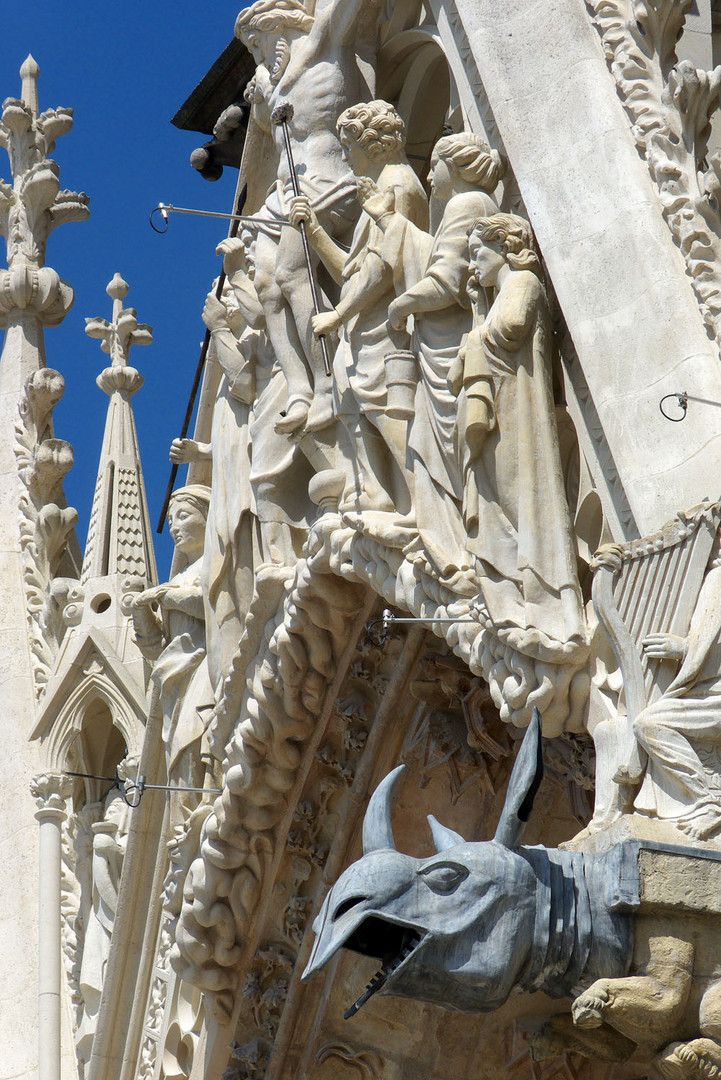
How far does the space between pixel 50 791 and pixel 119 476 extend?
7.11 ft

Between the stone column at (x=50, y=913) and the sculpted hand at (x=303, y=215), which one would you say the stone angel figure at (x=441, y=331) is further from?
the stone column at (x=50, y=913)

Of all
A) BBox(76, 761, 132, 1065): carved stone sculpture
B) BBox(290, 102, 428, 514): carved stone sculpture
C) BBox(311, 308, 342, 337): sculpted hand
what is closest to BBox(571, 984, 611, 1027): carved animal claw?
BBox(290, 102, 428, 514): carved stone sculpture

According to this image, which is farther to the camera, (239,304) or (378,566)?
(239,304)

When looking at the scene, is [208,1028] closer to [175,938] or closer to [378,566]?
[175,938]

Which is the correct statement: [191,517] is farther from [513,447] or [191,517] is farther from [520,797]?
[520,797]

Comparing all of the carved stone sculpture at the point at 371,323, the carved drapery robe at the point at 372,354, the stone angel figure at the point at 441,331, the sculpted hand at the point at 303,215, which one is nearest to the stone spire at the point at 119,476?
the sculpted hand at the point at 303,215

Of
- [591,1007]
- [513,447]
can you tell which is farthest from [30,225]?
[591,1007]

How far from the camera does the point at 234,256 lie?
1000 centimetres

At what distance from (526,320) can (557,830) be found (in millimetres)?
2776

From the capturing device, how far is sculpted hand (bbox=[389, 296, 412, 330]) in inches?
316

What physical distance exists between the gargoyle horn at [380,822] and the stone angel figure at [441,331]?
1.67m

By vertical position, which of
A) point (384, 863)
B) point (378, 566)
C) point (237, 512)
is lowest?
point (384, 863)

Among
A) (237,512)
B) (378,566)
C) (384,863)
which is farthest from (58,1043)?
(384,863)

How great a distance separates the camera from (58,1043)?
12.0 meters
